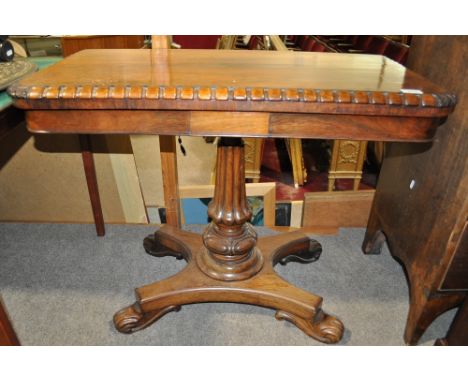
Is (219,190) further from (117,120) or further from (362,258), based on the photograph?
(362,258)

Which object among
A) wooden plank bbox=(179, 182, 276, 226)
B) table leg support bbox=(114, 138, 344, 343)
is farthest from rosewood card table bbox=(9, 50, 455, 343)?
wooden plank bbox=(179, 182, 276, 226)

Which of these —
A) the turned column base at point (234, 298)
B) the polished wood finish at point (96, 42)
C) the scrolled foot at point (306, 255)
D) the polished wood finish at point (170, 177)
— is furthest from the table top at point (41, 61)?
the scrolled foot at point (306, 255)

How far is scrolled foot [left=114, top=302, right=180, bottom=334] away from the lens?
120cm

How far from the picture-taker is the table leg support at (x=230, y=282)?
1171 millimetres

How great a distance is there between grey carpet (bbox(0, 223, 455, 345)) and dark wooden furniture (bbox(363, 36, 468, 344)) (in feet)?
0.61

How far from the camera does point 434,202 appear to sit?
3.42 feet

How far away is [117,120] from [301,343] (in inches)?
34.0

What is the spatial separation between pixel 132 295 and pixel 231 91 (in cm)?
90

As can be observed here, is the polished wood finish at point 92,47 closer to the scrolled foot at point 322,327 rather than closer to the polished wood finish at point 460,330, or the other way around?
the scrolled foot at point 322,327

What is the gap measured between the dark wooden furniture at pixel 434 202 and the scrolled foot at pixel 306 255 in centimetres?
29

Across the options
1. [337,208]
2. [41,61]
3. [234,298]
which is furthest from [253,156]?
[41,61]

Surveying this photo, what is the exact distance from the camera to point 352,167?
190 cm

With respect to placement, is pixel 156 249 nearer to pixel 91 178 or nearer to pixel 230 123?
pixel 91 178

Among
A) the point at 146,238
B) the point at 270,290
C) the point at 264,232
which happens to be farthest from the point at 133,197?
the point at 270,290
